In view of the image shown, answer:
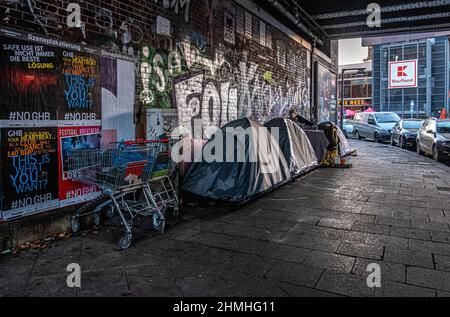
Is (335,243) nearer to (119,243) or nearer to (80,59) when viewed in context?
(119,243)

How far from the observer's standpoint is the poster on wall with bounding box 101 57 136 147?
5320 millimetres

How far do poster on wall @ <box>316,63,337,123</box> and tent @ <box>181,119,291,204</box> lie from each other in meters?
11.2

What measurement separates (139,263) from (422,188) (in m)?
6.56

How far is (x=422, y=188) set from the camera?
7.93 metres

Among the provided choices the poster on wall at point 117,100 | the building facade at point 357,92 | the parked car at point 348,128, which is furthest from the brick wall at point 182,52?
the building facade at point 357,92

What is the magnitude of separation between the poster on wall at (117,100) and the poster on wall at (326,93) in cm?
1247

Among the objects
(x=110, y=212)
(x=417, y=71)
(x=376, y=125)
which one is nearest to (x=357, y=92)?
(x=417, y=71)

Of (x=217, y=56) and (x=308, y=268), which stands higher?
(x=217, y=56)

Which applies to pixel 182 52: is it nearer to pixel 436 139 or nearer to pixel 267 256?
pixel 267 256

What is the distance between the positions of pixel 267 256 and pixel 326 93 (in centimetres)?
1588

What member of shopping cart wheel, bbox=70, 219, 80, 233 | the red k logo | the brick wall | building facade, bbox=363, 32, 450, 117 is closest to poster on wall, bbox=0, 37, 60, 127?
the brick wall

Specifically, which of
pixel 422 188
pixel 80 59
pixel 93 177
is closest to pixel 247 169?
pixel 93 177

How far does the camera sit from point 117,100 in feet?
18.2
